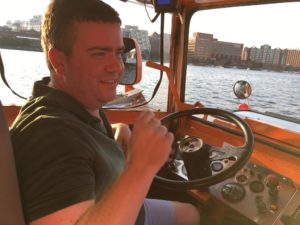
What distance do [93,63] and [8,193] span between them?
524 mm

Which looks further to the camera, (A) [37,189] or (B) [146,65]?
(B) [146,65]

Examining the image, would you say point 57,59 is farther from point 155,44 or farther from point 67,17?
point 155,44

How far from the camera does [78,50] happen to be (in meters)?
1.23

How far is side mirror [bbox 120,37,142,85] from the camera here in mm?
2119

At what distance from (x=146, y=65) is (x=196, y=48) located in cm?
64

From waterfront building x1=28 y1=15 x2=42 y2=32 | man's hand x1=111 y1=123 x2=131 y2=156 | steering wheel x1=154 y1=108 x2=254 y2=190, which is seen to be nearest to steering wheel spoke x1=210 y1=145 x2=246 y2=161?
steering wheel x1=154 y1=108 x2=254 y2=190

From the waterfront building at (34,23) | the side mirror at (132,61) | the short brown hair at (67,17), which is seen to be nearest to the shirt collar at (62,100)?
the short brown hair at (67,17)

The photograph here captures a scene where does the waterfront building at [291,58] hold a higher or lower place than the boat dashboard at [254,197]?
higher

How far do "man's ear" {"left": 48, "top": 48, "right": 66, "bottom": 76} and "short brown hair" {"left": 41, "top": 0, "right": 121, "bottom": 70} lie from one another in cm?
2

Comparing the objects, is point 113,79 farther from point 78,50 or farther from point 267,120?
point 267,120

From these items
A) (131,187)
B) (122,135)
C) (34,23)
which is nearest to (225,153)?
(122,135)

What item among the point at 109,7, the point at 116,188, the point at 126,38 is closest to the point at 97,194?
the point at 116,188

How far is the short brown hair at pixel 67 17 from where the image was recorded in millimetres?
1227

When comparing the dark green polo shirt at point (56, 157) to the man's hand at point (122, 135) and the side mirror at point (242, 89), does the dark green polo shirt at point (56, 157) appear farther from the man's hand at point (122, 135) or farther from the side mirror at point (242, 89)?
the side mirror at point (242, 89)
